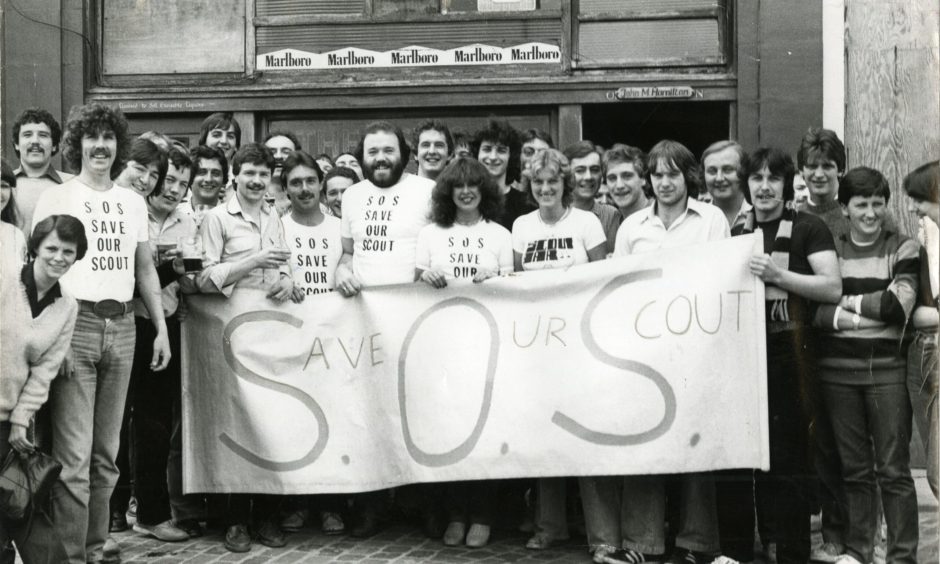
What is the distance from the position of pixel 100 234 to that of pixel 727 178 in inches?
128

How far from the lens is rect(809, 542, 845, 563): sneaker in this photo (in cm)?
609

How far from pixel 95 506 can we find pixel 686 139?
575 cm

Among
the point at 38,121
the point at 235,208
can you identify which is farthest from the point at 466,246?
the point at 38,121

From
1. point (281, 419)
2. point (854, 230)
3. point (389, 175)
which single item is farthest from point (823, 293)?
point (281, 419)

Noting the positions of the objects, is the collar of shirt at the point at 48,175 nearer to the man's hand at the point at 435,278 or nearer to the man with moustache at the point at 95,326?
the man with moustache at the point at 95,326

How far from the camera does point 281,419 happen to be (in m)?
6.51


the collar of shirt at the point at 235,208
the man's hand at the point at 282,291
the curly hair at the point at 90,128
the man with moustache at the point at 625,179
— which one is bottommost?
the man's hand at the point at 282,291

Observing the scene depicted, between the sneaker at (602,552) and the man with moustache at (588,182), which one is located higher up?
the man with moustache at (588,182)

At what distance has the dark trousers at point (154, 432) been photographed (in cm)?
668

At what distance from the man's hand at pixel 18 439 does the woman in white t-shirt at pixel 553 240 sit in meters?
2.64

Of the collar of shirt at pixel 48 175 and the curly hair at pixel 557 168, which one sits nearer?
the curly hair at pixel 557 168

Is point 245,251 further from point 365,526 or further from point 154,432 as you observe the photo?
point 365,526

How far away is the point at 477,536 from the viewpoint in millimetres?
6387

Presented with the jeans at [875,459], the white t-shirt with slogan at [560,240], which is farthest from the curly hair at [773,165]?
the jeans at [875,459]
